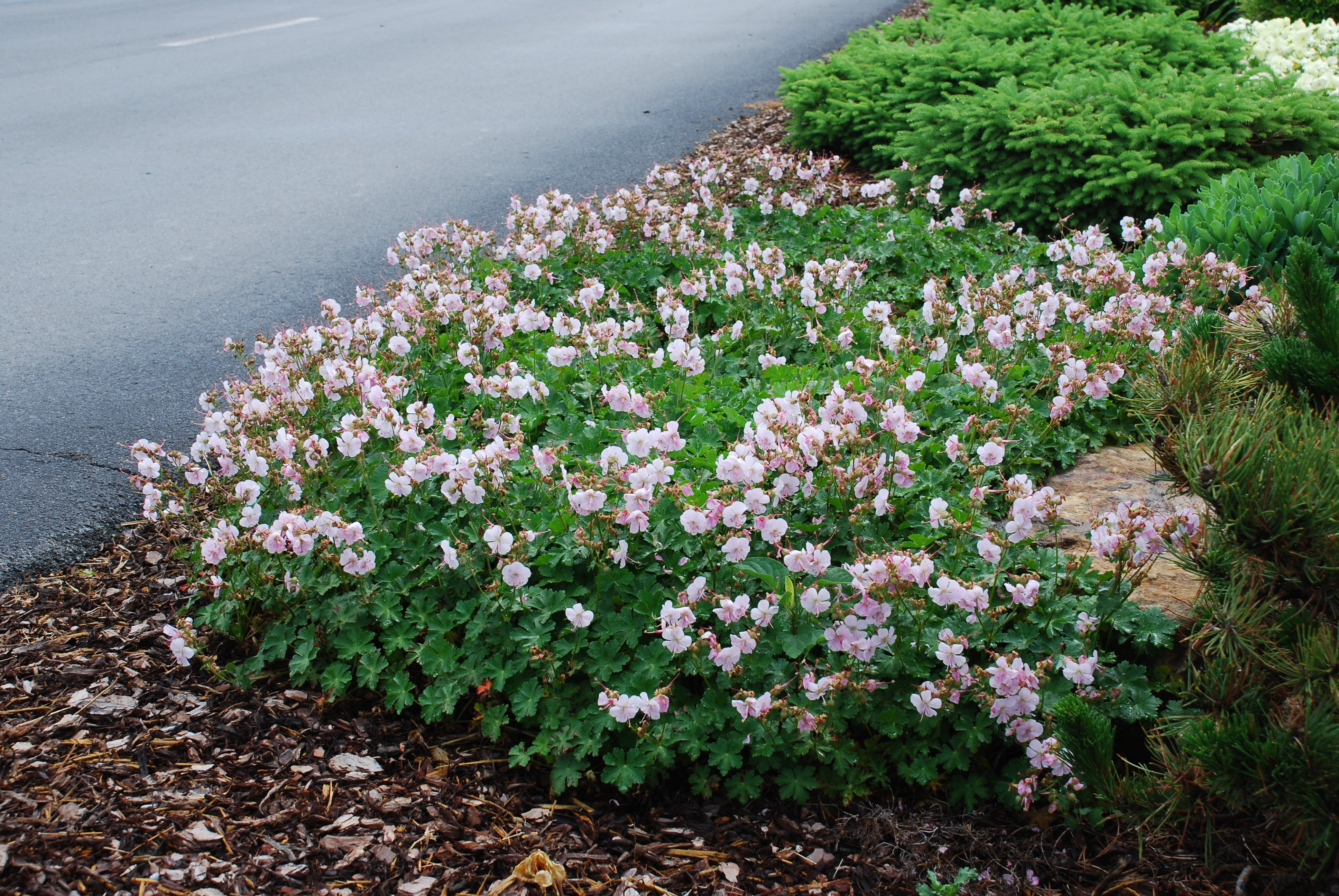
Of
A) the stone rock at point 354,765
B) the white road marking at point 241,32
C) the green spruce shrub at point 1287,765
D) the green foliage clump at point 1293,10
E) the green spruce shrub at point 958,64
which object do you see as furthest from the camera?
the white road marking at point 241,32

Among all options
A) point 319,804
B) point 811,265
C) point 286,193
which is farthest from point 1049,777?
point 286,193

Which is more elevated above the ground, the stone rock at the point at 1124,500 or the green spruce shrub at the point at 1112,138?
the green spruce shrub at the point at 1112,138

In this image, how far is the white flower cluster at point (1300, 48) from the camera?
8156mm

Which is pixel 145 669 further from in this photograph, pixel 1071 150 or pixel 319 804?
pixel 1071 150

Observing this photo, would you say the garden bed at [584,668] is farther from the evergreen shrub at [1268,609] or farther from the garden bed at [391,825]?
the evergreen shrub at [1268,609]

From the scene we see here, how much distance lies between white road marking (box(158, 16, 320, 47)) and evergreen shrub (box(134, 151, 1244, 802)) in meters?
9.39


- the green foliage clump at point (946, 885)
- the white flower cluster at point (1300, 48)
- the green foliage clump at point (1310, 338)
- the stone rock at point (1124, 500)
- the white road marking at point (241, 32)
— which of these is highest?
the white road marking at point (241, 32)

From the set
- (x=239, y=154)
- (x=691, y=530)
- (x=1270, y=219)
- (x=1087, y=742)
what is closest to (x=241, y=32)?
(x=239, y=154)

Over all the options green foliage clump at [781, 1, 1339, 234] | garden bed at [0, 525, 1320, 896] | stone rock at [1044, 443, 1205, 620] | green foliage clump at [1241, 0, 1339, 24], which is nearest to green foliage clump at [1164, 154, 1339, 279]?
green foliage clump at [781, 1, 1339, 234]

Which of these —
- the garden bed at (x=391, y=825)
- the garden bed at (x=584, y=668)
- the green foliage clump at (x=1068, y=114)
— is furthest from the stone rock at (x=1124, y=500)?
the green foliage clump at (x=1068, y=114)

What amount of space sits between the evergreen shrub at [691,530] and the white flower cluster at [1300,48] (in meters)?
5.50

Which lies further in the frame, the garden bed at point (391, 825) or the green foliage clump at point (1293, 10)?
the green foliage clump at point (1293, 10)

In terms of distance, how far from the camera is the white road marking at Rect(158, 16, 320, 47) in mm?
11391

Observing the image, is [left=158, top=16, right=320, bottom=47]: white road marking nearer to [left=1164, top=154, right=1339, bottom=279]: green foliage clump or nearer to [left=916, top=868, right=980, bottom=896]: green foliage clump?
[left=1164, top=154, right=1339, bottom=279]: green foliage clump
